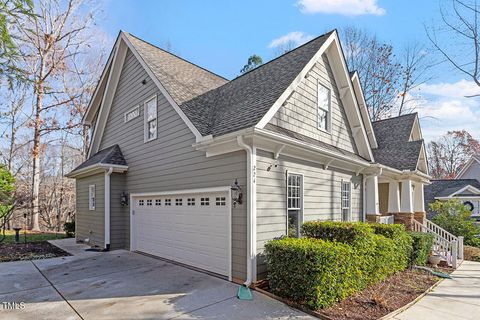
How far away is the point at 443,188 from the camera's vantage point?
900 inches

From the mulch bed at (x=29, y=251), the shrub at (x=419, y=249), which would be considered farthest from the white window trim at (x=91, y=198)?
the shrub at (x=419, y=249)

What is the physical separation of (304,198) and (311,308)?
320cm

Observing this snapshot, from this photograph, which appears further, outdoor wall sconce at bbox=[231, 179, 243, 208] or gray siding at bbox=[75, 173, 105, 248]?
gray siding at bbox=[75, 173, 105, 248]

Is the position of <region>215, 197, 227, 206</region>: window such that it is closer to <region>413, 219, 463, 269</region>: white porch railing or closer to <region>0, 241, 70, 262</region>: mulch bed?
<region>0, 241, 70, 262</region>: mulch bed

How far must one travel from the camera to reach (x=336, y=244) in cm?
585

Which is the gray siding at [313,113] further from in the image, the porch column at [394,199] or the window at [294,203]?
the porch column at [394,199]

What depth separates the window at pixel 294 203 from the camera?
7.33m

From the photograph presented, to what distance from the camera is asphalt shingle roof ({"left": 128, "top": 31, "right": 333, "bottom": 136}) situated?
7172mm

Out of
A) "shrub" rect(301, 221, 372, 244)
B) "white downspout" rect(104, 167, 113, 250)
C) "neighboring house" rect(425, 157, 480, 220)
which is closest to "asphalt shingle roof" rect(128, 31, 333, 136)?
"shrub" rect(301, 221, 372, 244)

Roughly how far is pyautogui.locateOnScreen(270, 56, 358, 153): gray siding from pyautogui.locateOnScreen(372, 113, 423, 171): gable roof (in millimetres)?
3061

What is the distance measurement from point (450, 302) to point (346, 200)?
15.0ft

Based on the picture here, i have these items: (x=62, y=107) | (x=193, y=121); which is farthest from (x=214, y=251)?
(x=62, y=107)

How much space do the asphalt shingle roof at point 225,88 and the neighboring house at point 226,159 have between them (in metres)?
0.06

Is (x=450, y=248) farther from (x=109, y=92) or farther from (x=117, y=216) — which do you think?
(x=109, y=92)
